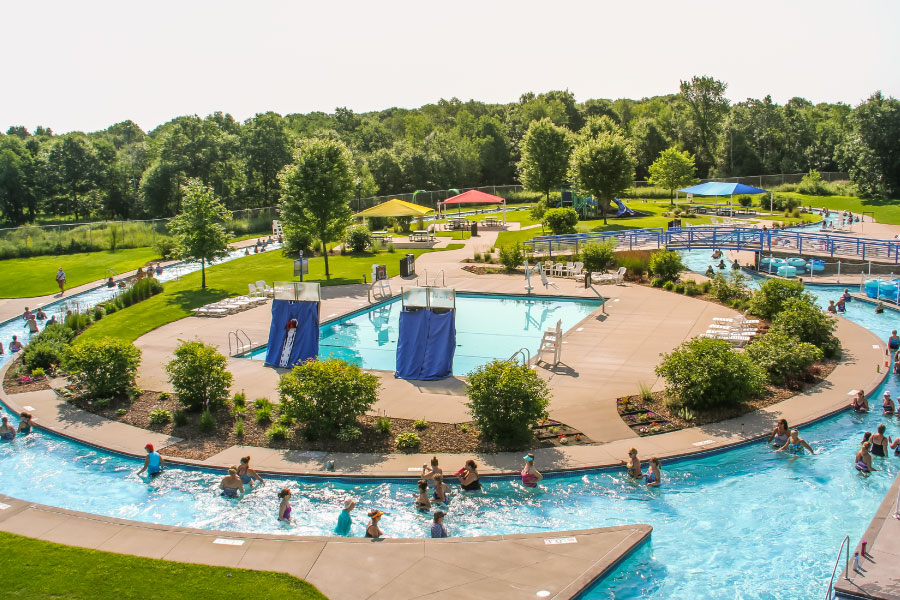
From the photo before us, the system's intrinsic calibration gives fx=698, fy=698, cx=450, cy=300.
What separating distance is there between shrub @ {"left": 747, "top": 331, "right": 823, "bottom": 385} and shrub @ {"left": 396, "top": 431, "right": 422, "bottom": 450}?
35.5 ft

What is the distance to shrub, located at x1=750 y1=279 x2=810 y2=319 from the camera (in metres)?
26.7

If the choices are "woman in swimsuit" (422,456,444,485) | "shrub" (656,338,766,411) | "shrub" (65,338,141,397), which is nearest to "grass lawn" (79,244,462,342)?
"shrub" (65,338,141,397)

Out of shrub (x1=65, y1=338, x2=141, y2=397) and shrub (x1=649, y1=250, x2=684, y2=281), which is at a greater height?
shrub (x1=649, y1=250, x2=684, y2=281)

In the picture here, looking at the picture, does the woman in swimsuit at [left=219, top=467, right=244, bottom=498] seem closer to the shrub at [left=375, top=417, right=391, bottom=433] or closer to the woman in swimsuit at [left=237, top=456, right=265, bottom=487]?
the woman in swimsuit at [left=237, top=456, right=265, bottom=487]

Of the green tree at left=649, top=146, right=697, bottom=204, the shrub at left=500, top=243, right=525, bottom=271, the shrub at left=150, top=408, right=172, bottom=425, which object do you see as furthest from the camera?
the green tree at left=649, top=146, right=697, bottom=204

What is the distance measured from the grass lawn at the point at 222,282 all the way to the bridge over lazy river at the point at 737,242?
9338 millimetres

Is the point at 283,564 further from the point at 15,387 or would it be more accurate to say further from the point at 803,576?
the point at 15,387

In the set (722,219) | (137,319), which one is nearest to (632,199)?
A: (722,219)

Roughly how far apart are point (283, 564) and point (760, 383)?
1380 cm

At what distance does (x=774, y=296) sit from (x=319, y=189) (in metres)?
24.2

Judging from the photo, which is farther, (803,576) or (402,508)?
(402,508)

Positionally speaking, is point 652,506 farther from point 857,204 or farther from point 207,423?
point 857,204

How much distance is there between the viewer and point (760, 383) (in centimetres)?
1947

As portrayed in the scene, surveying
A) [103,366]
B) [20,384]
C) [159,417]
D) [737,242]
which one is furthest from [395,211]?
[159,417]
